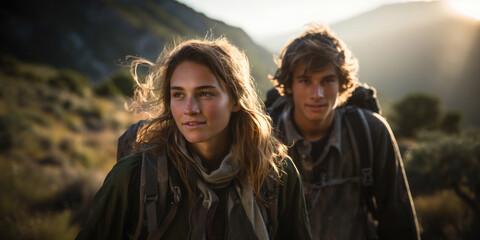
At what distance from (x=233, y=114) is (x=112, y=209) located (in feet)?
3.19

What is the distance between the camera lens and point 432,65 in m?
55.1

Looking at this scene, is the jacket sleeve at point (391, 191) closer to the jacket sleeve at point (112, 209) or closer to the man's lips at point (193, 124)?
the man's lips at point (193, 124)

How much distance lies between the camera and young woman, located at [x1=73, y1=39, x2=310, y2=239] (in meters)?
1.38

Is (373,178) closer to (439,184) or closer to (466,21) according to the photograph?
(439,184)

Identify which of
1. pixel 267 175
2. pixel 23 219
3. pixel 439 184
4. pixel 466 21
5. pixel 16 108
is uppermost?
pixel 466 21

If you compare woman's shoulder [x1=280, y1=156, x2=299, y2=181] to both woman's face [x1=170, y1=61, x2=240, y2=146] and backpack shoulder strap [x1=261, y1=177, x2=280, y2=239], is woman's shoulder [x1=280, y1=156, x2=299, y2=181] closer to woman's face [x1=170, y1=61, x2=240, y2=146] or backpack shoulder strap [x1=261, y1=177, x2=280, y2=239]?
backpack shoulder strap [x1=261, y1=177, x2=280, y2=239]

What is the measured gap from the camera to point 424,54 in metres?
56.9

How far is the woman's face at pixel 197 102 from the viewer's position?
62.2 inches

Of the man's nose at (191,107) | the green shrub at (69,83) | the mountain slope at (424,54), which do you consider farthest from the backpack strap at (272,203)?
the mountain slope at (424,54)

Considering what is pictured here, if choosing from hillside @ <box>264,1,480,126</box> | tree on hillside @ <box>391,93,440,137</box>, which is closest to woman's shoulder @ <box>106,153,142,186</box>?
tree on hillside @ <box>391,93,440,137</box>

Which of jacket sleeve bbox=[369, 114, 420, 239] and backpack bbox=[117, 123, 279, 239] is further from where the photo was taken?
jacket sleeve bbox=[369, 114, 420, 239]

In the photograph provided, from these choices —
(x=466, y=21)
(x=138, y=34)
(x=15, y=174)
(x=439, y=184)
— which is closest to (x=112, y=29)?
(x=138, y=34)

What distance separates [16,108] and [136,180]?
14.8 m

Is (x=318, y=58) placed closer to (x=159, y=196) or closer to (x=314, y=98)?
(x=314, y=98)
